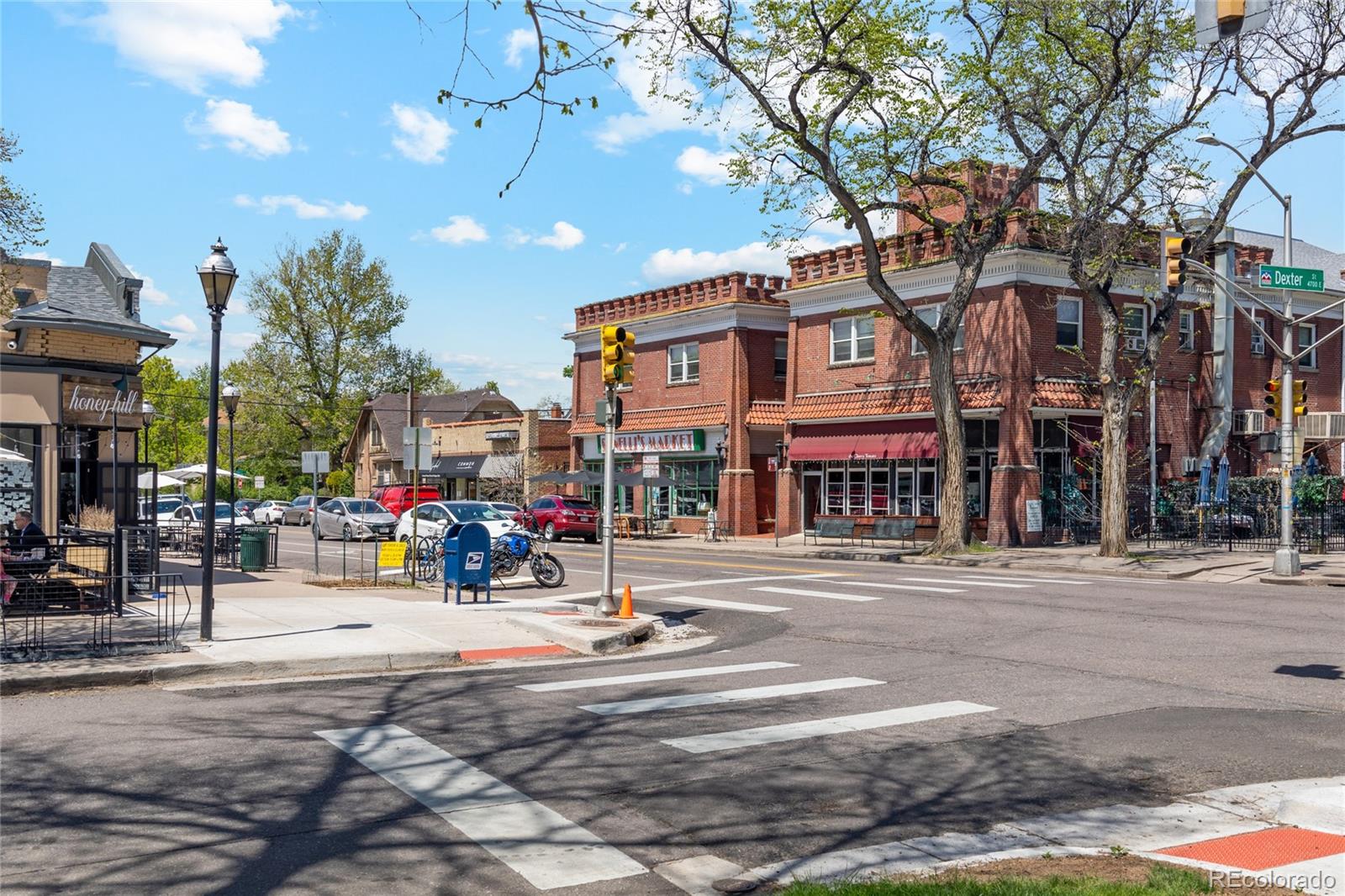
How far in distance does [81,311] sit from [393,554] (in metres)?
7.08

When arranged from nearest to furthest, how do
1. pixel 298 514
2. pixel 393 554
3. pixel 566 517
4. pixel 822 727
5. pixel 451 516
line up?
pixel 822 727
pixel 393 554
pixel 451 516
pixel 566 517
pixel 298 514

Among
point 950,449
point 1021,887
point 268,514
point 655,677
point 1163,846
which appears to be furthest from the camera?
point 268,514

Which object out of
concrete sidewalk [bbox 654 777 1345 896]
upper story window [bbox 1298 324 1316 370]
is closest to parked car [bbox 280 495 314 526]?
upper story window [bbox 1298 324 1316 370]

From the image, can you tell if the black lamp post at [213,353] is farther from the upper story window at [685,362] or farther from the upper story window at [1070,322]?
the upper story window at [685,362]

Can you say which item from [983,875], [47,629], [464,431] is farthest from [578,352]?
[983,875]

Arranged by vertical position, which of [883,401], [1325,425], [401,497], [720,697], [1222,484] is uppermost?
[883,401]

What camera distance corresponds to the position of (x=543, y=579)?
21625 mm

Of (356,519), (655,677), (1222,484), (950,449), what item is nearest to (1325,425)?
(1222,484)

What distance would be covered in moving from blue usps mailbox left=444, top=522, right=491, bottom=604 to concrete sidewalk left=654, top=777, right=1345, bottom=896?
12193 mm

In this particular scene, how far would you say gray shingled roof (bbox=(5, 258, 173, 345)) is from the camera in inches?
699

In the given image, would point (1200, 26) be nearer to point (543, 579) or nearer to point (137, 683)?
point (137, 683)

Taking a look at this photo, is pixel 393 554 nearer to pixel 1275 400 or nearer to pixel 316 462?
pixel 316 462

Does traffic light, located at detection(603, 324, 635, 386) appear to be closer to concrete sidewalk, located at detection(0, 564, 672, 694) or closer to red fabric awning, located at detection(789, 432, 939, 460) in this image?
concrete sidewalk, located at detection(0, 564, 672, 694)

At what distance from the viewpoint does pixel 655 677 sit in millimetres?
11367
